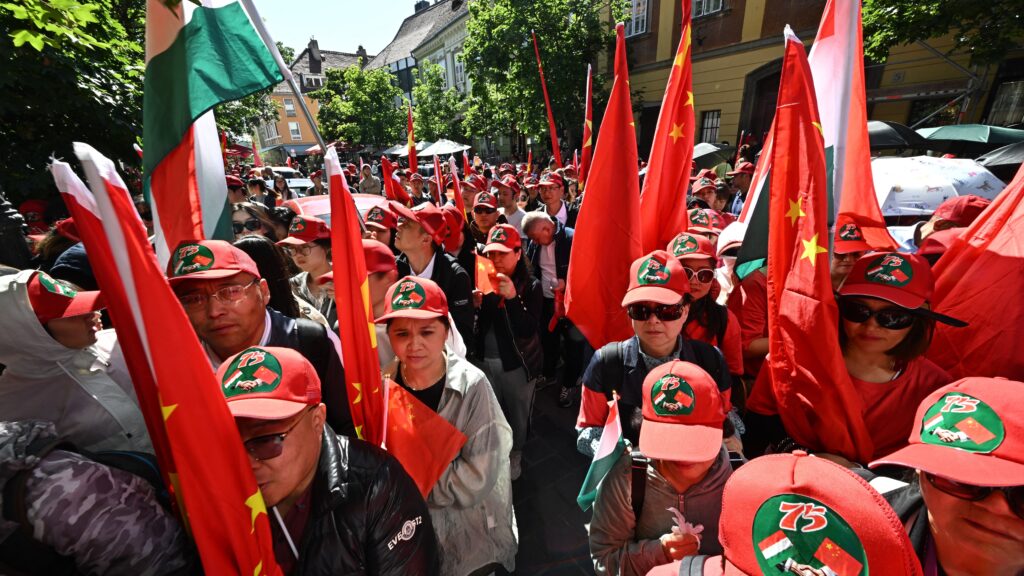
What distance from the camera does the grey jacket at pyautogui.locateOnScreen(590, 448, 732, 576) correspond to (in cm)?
166

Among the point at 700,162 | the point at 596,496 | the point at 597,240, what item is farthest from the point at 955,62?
the point at 596,496

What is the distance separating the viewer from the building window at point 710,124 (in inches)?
627

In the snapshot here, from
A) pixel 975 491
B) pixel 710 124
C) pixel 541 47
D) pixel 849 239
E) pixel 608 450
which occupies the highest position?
pixel 541 47

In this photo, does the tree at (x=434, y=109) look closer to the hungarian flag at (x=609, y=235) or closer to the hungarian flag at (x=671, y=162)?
A: the hungarian flag at (x=671, y=162)

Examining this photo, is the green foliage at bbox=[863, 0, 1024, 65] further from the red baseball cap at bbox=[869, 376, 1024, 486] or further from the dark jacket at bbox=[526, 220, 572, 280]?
the red baseball cap at bbox=[869, 376, 1024, 486]

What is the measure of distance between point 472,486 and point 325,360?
1.06 metres

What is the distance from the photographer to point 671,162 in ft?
11.3

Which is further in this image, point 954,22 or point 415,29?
point 415,29

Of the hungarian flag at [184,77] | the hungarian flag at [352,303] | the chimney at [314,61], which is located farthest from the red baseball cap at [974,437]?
the chimney at [314,61]

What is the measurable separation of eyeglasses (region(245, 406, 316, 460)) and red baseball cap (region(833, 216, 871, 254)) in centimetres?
330

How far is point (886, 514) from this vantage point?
0.90 metres

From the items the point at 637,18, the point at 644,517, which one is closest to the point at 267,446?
the point at 644,517

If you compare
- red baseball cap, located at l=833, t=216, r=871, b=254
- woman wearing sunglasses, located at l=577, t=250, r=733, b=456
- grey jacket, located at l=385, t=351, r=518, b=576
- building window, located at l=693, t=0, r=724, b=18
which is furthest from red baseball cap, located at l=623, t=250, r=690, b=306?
building window, located at l=693, t=0, r=724, b=18

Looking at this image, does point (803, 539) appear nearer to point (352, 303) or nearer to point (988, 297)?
point (352, 303)
